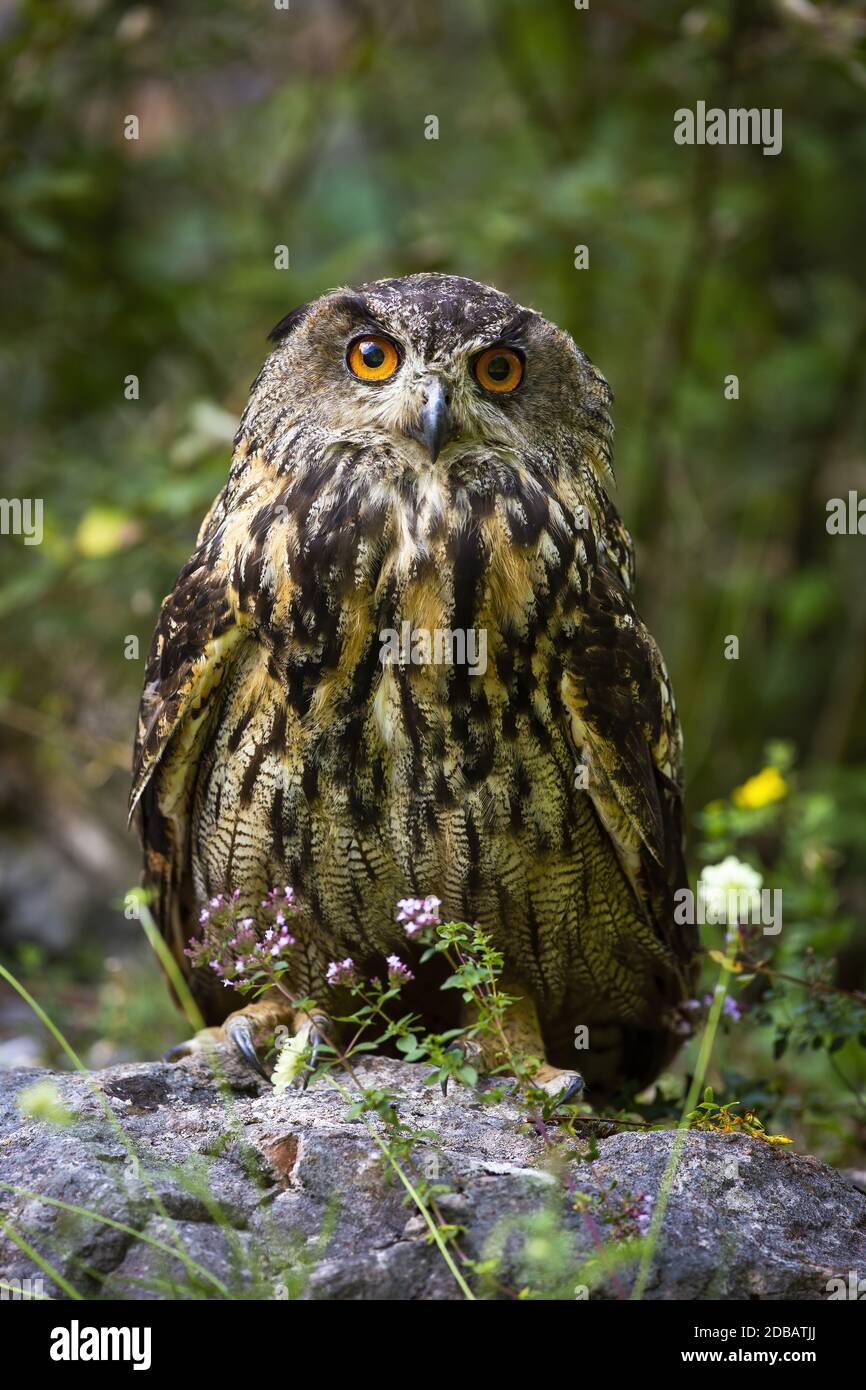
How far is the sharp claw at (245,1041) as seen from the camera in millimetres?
2934

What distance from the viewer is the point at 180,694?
2918 mm

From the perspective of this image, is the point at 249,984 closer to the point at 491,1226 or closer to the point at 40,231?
the point at 491,1226

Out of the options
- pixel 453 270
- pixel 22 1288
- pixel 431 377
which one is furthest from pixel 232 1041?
pixel 453 270

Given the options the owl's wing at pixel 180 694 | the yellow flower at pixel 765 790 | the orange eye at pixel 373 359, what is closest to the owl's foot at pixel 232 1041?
the owl's wing at pixel 180 694

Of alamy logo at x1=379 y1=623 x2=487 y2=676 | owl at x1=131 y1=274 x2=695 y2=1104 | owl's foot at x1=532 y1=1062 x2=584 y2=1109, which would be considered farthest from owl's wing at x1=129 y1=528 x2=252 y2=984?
owl's foot at x1=532 y1=1062 x2=584 y2=1109

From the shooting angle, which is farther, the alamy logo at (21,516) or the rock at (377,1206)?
the alamy logo at (21,516)

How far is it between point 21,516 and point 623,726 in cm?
286

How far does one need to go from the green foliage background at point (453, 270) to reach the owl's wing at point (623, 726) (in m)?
1.37

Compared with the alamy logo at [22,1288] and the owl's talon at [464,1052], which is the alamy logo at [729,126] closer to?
the owl's talon at [464,1052]

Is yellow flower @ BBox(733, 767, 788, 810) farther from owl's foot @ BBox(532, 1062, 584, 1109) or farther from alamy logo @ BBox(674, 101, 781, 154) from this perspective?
alamy logo @ BBox(674, 101, 781, 154)
